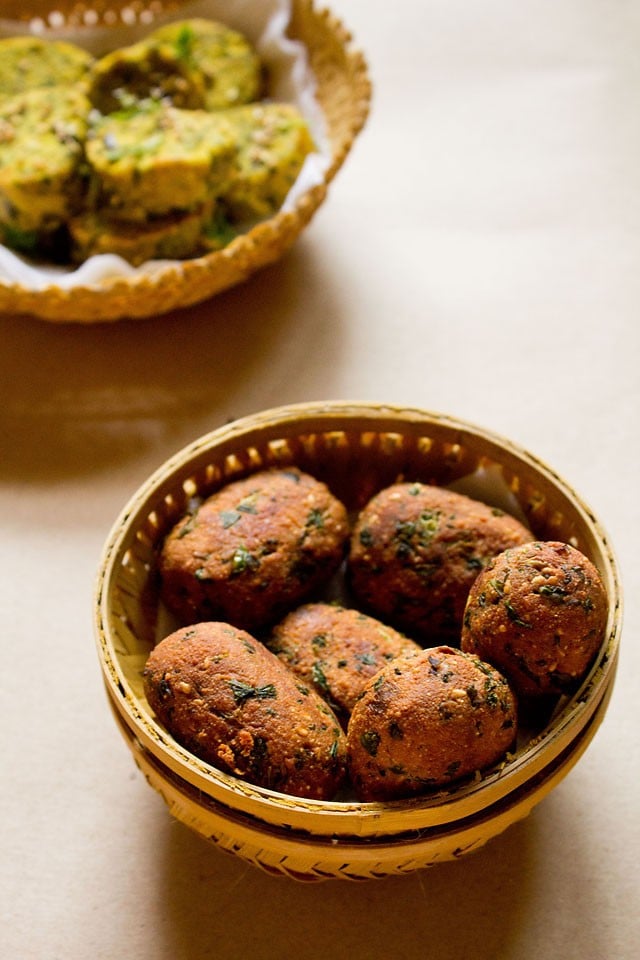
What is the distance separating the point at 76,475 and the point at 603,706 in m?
0.82

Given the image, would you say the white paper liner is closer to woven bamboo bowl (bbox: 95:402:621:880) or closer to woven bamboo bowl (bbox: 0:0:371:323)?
woven bamboo bowl (bbox: 0:0:371:323)

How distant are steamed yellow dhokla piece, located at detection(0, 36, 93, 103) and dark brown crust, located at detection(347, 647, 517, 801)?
1.25 metres

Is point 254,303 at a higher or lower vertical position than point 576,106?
lower

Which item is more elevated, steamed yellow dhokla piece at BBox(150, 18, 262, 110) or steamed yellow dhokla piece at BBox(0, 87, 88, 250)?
steamed yellow dhokla piece at BBox(150, 18, 262, 110)

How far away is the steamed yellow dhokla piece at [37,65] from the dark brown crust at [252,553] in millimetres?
927

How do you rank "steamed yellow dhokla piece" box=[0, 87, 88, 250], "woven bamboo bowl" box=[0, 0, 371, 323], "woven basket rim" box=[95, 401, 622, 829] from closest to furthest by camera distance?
1. "woven basket rim" box=[95, 401, 622, 829]
2. "woven bamboo bowl" box=[0, 0, 371, 323]
3. "steamed yellow dhokla piece" box=[0, 87, 88, 250]

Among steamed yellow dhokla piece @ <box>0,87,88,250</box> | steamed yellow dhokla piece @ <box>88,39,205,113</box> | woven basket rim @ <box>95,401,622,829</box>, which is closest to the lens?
woven basket rim @ <box>95,401,622,829</box>

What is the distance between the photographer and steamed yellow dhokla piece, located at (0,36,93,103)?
1.68 metres

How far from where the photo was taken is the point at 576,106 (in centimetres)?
197

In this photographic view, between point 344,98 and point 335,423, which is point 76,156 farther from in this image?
point 335,423

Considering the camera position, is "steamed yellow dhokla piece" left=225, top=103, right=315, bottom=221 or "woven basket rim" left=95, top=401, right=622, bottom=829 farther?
"steamed yellow dhokla piece" left=225, top=103, right=315, bottom=221

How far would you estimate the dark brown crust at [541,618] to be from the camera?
92 cm

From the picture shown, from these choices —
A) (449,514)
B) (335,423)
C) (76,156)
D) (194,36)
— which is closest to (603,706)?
(449,514)

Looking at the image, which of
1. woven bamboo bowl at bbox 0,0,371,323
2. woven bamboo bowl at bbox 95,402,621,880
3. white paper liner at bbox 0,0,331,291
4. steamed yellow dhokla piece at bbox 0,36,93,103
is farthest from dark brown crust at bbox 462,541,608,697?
steamed yellow dhokla piece at bbox 0,36,93,103
